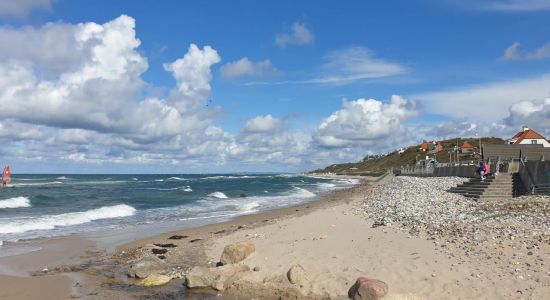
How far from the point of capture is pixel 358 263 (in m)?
11.8

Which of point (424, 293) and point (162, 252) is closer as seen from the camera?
point (424, 293)

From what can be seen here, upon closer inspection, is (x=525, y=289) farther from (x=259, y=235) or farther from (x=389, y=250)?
(x=259, y=235)

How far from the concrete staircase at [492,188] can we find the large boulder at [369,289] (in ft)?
55.0

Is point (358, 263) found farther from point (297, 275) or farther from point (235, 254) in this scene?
point (235, 254)

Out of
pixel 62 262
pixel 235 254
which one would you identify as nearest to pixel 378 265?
pixel 235 254

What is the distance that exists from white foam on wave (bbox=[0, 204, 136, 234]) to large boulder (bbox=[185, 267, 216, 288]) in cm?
1521

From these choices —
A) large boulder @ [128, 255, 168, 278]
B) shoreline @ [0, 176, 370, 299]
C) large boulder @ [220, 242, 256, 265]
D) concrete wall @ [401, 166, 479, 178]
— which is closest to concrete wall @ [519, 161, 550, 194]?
concrete wall @ [401, 166, 479, 178]

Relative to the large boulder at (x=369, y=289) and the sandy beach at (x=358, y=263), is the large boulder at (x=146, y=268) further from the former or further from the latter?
the large boulder at (x=369, y=289)

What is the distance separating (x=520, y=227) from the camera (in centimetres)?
1320

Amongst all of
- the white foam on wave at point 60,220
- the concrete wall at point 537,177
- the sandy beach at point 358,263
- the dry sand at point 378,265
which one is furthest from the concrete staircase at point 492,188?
the white foam on wave at point 60,220

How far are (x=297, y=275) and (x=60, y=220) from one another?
21.0 metres

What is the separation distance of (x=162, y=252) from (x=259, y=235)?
3.76 m

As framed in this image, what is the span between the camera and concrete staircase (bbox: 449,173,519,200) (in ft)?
80.6

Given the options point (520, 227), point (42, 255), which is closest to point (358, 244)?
point (520, 227)
